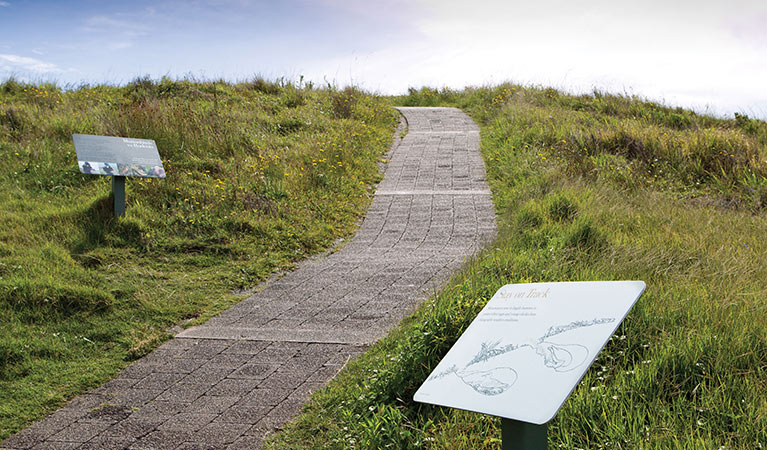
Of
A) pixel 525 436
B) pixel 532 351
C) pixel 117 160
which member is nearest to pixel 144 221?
pixel 117 160

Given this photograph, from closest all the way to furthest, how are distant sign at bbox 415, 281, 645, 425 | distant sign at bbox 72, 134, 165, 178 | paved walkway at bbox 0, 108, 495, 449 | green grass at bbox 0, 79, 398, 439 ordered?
distant sign at bbox 415, 281, 645, 425
paved walkway at bbox 0, 108, 495, 449
green grass at bbox 0, 79, 398, 439
distant sign at bbox 72, 134, 165, 178

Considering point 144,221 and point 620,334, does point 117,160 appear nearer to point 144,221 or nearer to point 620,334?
point 144,221

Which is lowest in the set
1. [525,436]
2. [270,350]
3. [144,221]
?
[270,350]

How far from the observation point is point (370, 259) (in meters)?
7.03

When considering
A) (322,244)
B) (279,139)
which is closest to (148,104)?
(279,139)

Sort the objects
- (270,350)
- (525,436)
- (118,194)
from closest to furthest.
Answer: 1. (525,436)
2. (270,350)
3. (118,194)

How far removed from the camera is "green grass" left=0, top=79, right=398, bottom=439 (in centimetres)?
504

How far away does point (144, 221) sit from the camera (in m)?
7.58

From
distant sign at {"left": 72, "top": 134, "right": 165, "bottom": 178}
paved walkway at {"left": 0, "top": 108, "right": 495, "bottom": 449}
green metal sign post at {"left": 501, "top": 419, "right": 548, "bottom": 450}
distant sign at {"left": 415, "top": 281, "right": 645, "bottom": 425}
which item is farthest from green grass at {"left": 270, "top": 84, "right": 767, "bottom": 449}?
distant sign at {"left": 72, "top": 134, "right": 165, "bottom": 178}

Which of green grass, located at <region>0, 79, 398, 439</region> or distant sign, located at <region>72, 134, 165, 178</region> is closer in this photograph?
green grass, located at <region>0, 79, 398, 439</region>

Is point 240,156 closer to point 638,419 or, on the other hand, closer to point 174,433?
point 174,433

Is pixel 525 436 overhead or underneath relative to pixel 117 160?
underneath

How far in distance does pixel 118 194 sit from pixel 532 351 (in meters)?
6.66

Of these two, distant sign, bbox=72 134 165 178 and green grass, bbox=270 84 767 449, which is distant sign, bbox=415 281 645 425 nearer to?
green grass, bbox=270 84 767 449
